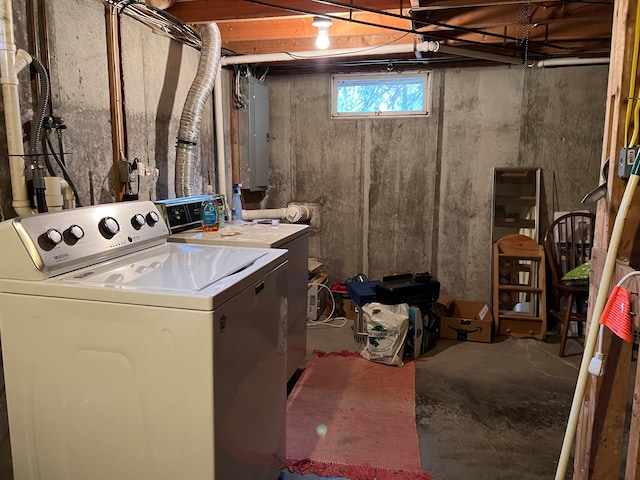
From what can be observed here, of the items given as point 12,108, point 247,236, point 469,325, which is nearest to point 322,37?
point 247,236

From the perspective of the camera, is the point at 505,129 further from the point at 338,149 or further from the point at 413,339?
the point at 413,339

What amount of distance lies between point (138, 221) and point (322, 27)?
1.83m

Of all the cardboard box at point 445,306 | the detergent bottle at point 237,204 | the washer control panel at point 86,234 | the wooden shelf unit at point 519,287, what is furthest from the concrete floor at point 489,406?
the detergent bottle at point 237,204

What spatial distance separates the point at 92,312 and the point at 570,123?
3.92 meters

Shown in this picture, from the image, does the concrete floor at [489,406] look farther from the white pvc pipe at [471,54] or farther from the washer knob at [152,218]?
the white pvc pipe at [471,54]

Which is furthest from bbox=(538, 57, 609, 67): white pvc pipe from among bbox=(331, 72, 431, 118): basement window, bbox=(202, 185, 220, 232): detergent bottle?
bbox=(202, 185, 220, 232): detergent bottle

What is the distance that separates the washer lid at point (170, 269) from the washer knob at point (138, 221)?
0.12 metres

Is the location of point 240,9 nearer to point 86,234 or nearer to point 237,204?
point 237,204

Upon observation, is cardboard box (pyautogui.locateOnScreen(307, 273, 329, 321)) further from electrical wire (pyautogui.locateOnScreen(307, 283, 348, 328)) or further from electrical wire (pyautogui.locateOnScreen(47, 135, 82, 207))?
electrical wire (pyautogui.locateOnScreen(47, 135, 82, 207))

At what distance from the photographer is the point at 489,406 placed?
8.75 feet

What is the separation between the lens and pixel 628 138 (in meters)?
1.47

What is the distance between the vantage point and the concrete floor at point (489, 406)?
84.2 inches

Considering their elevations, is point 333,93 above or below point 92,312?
above

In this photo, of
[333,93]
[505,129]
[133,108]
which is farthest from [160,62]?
[505,129]
